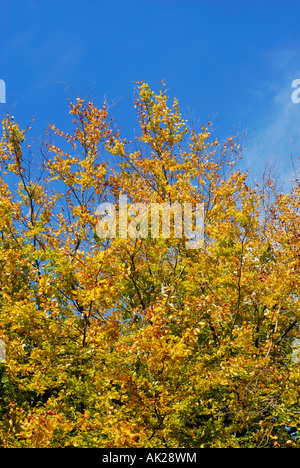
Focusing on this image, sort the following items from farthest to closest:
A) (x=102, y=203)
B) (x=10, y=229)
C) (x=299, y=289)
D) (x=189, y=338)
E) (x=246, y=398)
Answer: (x=102, y=203) < (x=10, y=229) < (x=299, y=289) < (x=246, y=398) < (x=189, y=338)

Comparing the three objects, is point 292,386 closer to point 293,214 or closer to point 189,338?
point 189,338

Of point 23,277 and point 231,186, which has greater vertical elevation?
point 231,186

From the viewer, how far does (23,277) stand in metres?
9.92

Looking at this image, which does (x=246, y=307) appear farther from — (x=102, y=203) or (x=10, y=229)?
(x=10, y=229)

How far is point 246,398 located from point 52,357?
3815 mm

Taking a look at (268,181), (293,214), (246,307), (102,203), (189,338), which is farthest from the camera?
(268,181)

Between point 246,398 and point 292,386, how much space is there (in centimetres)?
95

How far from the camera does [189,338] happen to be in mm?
5801

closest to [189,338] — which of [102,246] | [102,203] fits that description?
[102,246]

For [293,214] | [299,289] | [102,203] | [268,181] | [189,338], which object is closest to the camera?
[189,338]

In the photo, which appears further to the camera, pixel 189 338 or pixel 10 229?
pixel 10 229

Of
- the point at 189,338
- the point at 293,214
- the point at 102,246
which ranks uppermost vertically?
the point at 293,214

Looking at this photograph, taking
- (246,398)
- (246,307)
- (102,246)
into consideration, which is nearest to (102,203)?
(102,246)

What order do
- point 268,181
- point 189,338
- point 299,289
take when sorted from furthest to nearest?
point 268,181 → point 299,289 → point 189,338
